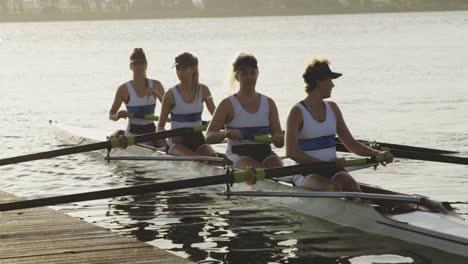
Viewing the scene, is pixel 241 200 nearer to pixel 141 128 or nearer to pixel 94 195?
pixel 141 128

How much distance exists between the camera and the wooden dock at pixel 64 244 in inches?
374

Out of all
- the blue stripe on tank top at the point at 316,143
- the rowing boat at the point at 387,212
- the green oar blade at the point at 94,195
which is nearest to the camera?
the rowing boat at the point at 387,212

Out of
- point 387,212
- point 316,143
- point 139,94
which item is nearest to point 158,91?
point 139,94

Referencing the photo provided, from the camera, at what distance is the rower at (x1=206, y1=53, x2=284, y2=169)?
12.8 m

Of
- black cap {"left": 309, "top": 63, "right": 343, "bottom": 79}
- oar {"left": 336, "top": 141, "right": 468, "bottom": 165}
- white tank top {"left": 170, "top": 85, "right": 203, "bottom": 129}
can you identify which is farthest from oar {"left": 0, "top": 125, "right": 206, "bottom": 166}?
black cap {"left": 309, "top": 63, "right": 343, "bottom": 79}

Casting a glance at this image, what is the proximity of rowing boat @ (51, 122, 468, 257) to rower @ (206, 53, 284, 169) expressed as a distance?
450 mm

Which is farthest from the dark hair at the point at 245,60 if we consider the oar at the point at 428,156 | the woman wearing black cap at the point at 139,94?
the woman wearing black cap at the point at 139,94

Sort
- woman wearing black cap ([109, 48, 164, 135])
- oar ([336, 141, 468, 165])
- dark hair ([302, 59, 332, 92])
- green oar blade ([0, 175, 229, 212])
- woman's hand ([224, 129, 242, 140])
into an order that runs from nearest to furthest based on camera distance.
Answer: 1. green oar blade ([0, 175, 229, 212])
2. dark hair ([302, 59, 332, 92])
3. oar ([336, 141, 468, 165])
4. woman's hand ([224, 129, 242, 140])
5. woman wearing black cap ([109, 48, 164, 135])

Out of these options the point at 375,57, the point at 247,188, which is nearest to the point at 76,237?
the point at 247,188

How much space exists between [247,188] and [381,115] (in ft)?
57.5

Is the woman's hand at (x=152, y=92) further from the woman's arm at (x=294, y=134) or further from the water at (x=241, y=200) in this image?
the woman's arm at (x=294, y=134)

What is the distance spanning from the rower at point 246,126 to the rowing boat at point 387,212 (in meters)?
0.45

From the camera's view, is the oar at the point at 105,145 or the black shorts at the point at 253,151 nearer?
the black shorts at the point at 253,151

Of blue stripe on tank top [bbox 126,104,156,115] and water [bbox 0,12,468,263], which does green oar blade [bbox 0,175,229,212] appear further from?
blue stripe on tank top [bbox 126,104,156,115]
